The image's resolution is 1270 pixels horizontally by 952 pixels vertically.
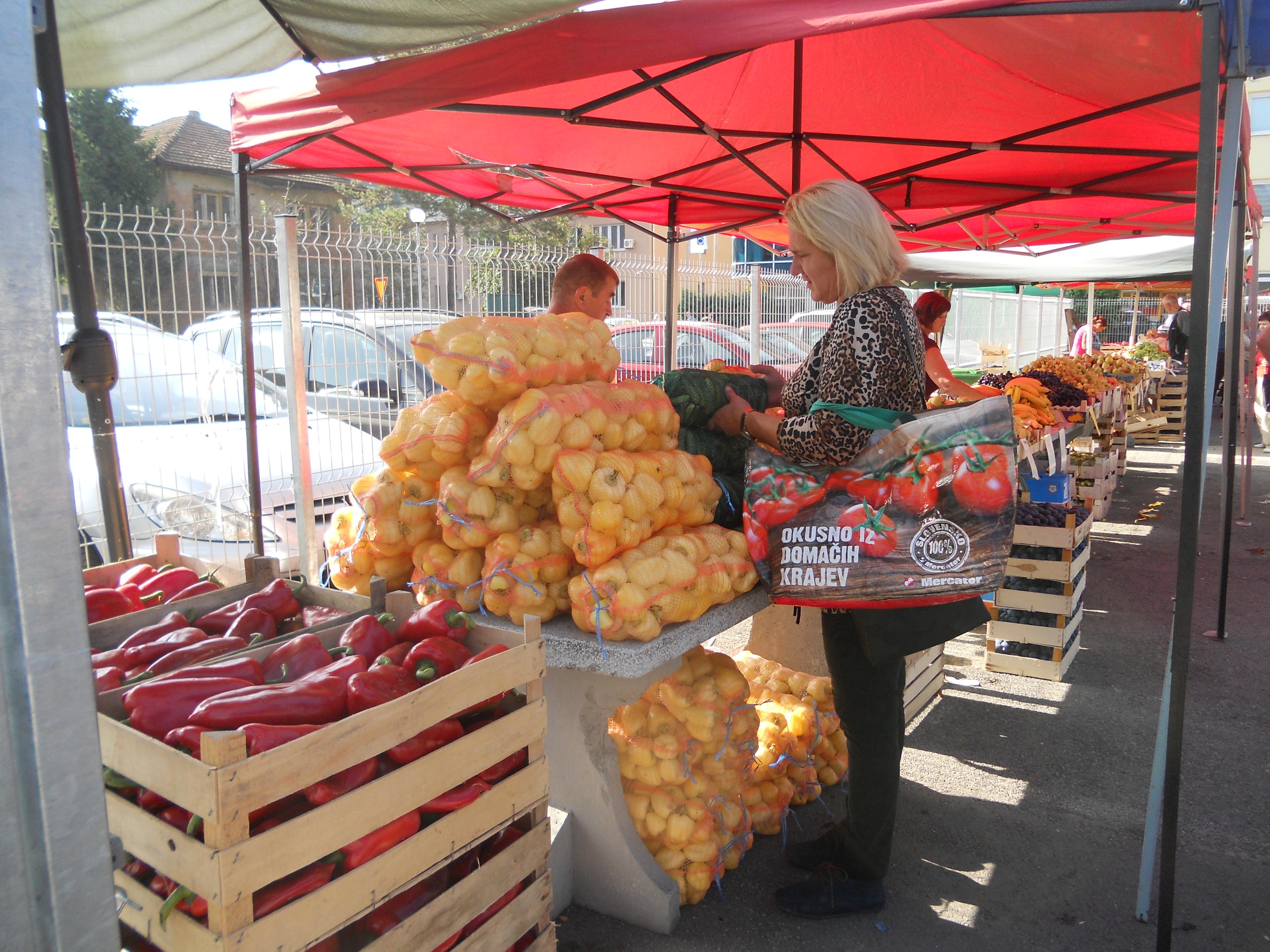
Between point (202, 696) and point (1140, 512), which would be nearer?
point (202, 696)

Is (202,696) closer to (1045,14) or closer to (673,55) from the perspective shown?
(673,55)

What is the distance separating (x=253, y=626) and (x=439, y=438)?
26.3 inches

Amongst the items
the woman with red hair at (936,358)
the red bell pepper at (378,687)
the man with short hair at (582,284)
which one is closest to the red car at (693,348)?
the woman with red hair at (936,358)

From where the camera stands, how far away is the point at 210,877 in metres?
1.29

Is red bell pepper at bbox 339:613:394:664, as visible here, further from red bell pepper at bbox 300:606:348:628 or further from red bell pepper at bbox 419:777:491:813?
red bell pepper at bbox 419:777:491:813

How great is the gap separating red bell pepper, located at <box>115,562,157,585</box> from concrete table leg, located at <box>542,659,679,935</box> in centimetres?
119

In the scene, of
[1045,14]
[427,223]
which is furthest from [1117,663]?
[427,223]

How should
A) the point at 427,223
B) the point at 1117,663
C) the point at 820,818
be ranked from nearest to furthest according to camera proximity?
the point at 820,818 → the point at 1117,663 → the point at 427,223

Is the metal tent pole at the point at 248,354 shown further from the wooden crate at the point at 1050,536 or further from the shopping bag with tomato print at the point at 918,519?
the wooden crate at the point at 1050,536

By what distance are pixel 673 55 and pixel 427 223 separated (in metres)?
24.4

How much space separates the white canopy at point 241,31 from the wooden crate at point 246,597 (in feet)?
5.86

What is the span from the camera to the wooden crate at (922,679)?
150 inches

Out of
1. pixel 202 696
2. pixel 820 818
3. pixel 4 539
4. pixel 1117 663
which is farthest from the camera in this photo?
pixel 1117 663

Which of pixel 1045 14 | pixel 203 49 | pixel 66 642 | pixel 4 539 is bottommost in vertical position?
pixel 66 642
